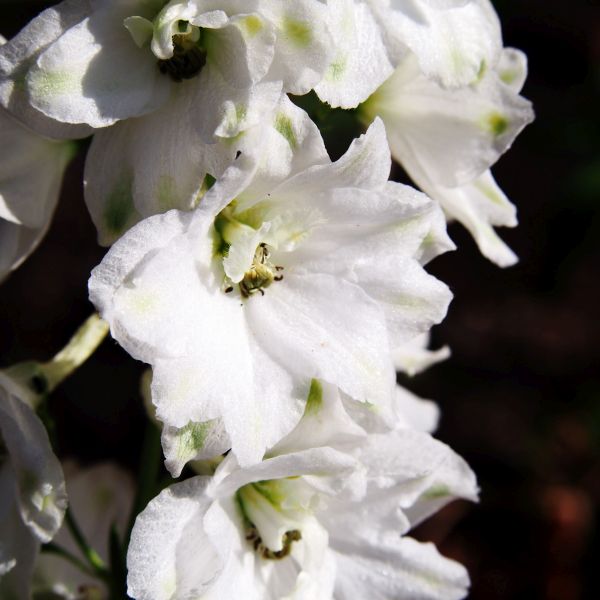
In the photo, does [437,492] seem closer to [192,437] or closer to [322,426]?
[322,426]

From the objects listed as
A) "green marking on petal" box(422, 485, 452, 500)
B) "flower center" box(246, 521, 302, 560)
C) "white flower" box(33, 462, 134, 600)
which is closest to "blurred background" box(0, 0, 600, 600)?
"white flower" box(33, 462, 134, 600)

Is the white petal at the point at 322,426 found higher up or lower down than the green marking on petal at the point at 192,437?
lower down

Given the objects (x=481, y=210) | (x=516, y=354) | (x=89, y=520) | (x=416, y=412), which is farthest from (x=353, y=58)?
(x=516, y=354)

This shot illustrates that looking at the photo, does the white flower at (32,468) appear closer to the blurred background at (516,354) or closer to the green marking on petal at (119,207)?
the green marking on petal at (119,207)

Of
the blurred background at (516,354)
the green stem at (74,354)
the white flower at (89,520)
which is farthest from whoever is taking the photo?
the blurred background at (516,354)

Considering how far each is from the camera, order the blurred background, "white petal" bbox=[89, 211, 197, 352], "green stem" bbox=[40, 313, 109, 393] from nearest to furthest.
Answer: "white petal" bbox=[89, 211, 197, 352] < "green stem" bbox=[40, 313, 109, 393] < the blurred background

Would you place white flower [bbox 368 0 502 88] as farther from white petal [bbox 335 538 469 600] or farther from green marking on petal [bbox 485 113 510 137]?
white petal [bbox 335 538 469 600]

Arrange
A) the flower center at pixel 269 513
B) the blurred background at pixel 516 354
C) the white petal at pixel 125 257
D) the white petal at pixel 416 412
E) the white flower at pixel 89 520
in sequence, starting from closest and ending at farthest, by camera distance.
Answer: the white petal at pixel 125 257 → the flower center at pixel 269 513 → the white petal at pixel 416 412 → the white flower at pixel 89 520 → the blurred background at pixel 516 354

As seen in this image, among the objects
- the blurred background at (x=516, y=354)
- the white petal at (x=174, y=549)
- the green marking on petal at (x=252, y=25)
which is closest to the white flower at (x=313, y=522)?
the white petal at (x=174, y=549)
